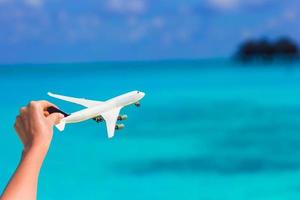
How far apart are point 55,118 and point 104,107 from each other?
177 mm

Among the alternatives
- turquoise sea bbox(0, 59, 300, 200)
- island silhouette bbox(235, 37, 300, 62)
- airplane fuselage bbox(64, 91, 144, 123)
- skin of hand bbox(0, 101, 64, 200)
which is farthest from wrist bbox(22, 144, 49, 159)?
island silhouette bbox(235, 37, 300, 62)

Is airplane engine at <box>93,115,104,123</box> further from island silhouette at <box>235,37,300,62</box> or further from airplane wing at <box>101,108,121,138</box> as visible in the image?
island silhouette at <box>235,37,300,62</box>

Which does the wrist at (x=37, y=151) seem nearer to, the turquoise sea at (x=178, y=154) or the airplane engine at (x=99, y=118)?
the airplane engine at (x=99, y=118)

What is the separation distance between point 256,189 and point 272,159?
1.11m

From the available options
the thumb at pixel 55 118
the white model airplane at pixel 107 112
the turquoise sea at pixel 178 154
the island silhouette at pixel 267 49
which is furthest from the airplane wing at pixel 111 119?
the island silhouette at pixel 267 49

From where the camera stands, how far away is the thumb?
0.55 m

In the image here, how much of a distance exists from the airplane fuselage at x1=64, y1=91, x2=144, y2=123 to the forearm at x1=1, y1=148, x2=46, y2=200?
129 millimetres

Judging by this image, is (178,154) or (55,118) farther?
(178,154)

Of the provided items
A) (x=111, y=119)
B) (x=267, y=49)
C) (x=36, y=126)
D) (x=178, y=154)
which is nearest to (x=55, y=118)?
(x=36, y=126)

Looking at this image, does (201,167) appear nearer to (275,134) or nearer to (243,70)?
(275,134)

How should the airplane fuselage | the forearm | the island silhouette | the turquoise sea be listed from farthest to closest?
the island silhouette → the turquoise sea → the airplane fuselage → the forearm

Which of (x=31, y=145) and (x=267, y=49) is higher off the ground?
(x=267, y=49)

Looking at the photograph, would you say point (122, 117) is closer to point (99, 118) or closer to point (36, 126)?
point (99, 118)

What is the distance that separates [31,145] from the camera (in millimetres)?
512
